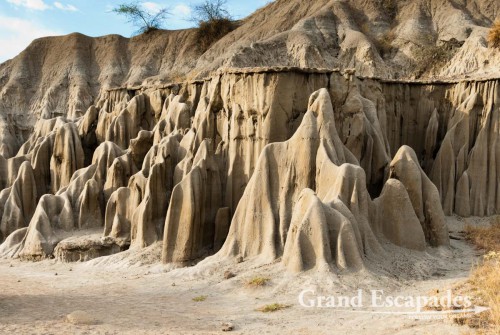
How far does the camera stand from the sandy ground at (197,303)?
8.78 m

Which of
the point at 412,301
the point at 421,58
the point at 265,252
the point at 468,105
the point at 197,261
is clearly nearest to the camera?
the point at 412,301

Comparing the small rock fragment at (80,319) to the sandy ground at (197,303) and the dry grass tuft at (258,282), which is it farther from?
the dry grass tuft at (258,282)

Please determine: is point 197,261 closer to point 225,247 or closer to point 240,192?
point 225,247

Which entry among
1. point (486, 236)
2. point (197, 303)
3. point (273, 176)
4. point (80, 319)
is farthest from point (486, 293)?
point (80, 319)

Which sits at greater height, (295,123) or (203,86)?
(203,86)

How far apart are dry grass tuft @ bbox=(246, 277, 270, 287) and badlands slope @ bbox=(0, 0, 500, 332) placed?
21 cm

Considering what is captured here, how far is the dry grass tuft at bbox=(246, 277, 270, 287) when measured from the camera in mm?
10961

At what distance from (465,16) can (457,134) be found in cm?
1732

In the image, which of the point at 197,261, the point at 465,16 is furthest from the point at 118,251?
the point at 465,16

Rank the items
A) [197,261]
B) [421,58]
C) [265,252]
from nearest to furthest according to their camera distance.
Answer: [265,252] < [197,261] < [421,58]

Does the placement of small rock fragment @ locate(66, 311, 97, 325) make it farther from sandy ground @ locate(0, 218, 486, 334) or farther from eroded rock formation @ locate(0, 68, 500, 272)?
eroded rock formation @ locate(0, 68, 500, 272)

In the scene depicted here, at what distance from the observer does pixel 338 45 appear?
1224 inches

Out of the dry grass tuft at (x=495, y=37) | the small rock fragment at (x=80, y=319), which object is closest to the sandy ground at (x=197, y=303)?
the small rock fragment at (x=80, y=319)

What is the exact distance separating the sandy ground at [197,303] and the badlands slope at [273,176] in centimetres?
12
